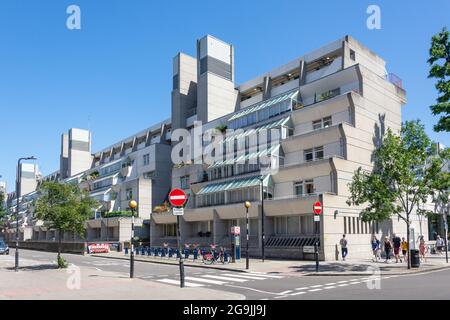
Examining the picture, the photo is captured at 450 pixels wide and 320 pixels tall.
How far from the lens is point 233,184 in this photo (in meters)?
43.0

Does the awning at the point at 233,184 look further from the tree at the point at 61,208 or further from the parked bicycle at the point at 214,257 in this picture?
the tree at the point at 61,208

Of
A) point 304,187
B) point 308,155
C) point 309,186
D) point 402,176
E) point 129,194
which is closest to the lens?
point 402,176

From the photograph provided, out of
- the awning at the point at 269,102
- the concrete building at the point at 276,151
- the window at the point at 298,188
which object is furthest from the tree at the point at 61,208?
the awning at the point at 269,102

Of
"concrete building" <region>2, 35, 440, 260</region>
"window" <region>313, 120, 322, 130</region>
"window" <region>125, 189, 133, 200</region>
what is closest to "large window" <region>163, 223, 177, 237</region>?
"concrete building" <region>2, 35, 440, 260</region>

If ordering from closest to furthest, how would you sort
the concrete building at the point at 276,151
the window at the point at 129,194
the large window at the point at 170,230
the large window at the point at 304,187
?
1. the concrete building at the point at 276,151
2. the large window at the point at 304,187
3. the large window at the point at 170,230
4. the window at the point at 129,194

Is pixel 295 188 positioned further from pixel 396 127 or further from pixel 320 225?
pixel 396 127

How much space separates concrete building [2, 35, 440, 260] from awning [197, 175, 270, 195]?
0.15 meters

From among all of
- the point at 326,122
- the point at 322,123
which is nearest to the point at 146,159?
the point at 322,123

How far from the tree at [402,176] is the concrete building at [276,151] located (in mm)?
7166

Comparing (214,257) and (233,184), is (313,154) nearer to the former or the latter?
(233,184)

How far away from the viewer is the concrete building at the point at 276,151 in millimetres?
35750

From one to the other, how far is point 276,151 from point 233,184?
5.69m
